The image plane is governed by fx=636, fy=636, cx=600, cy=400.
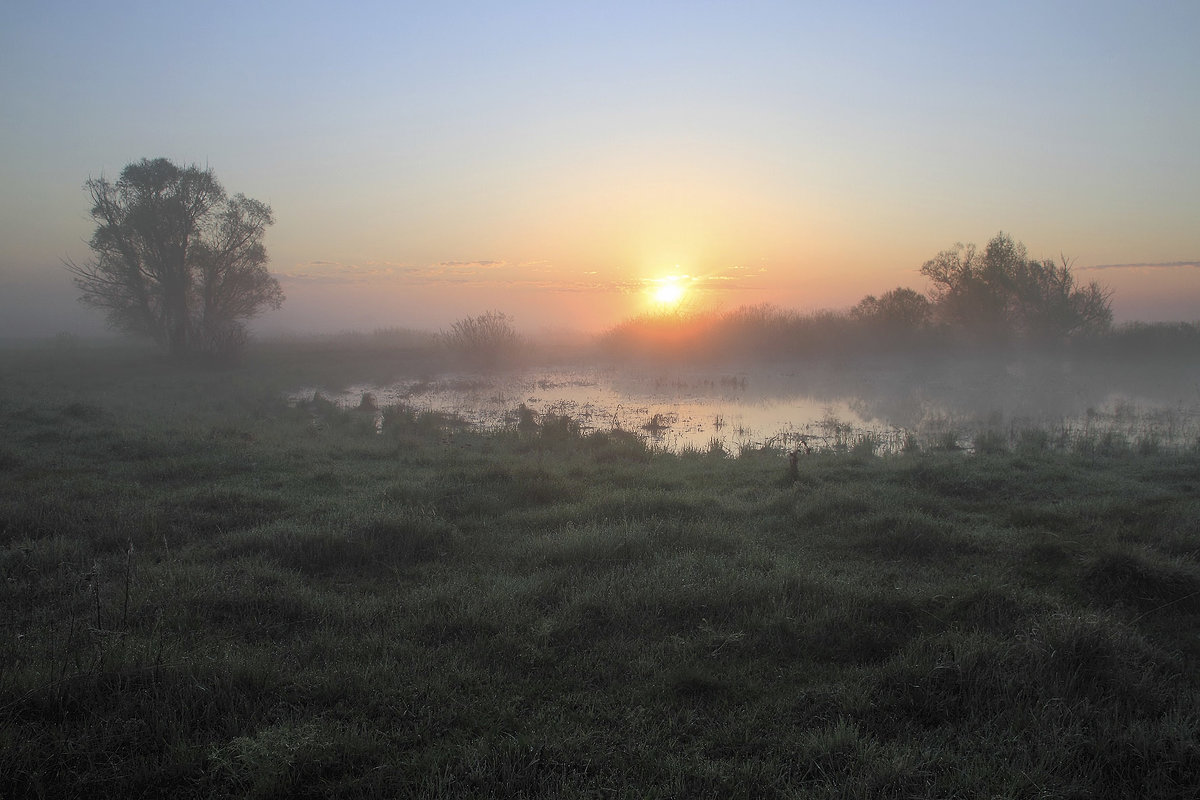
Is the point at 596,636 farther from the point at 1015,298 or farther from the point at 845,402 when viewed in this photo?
the point at 1015,298

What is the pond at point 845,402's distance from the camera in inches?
625

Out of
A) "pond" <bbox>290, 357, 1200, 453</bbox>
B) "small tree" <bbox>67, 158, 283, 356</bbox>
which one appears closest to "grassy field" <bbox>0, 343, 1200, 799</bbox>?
"pond" <bbox>290, 357, 1200, 453</bbox>

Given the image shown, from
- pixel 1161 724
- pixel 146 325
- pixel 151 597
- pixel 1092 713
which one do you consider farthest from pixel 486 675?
pixel 146 325

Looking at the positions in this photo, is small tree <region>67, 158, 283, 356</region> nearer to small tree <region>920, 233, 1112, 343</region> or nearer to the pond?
the pond

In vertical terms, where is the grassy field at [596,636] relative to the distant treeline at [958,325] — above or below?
below

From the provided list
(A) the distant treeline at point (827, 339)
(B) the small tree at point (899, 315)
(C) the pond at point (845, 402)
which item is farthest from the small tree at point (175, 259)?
(B) the small tree at point (899, 315)

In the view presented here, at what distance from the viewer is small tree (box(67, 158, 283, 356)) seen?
1155 inches

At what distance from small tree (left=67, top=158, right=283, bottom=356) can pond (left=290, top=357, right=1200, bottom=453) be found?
9.36 m

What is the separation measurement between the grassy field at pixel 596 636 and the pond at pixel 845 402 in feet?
20.6

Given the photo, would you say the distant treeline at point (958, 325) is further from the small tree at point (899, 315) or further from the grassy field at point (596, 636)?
the grassy field at point (596, 636)

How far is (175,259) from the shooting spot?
3031 centimetres

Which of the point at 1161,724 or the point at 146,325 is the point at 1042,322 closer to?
the point at 1161,724

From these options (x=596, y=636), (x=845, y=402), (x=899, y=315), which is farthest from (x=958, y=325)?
(x=596, y=636)

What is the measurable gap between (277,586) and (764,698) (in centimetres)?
Result: 420
